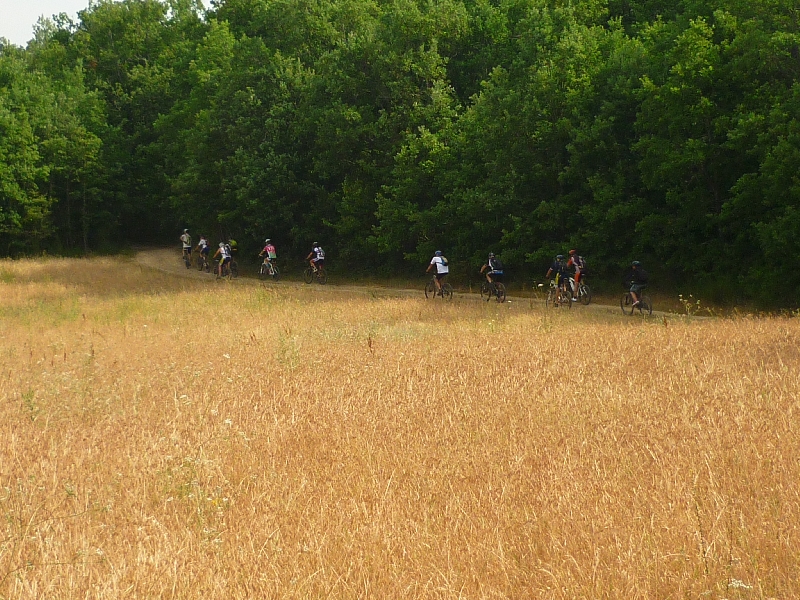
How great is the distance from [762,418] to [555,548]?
3.52 m

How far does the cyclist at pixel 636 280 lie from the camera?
68.0 feet

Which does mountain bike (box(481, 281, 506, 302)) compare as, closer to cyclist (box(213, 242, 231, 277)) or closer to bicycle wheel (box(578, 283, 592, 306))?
bicycle wheel (box(578, 283, 592, 306))

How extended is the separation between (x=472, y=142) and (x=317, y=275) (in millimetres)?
10620

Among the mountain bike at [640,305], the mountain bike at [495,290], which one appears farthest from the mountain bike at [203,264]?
the mountain bike at [640,305]

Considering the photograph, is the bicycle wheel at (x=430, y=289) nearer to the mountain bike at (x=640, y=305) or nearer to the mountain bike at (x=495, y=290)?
the mountain bike at (x=495, y=290)

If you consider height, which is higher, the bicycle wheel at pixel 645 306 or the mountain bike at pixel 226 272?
the bicycle wheel at pixel 645 306

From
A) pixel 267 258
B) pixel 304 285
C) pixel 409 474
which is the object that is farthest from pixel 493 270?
pixel 409 474

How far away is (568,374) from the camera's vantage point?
9.99 m

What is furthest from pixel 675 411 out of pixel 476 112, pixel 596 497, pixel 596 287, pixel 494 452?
pixel 476 112

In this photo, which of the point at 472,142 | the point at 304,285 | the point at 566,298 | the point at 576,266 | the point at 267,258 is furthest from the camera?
the point at 267,258

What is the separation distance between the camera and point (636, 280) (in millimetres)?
20844

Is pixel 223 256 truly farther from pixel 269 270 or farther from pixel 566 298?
pixel 566 298

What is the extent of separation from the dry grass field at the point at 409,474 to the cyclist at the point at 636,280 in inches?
319

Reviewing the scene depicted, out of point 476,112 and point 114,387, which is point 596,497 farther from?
point 476,112
